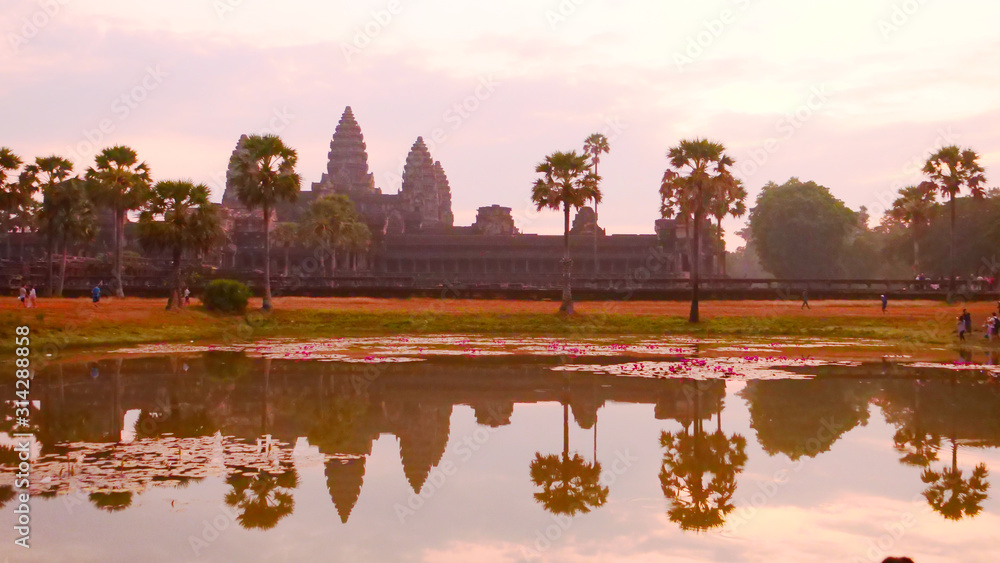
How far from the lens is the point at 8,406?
19.8m

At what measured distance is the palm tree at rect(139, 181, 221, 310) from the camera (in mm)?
45750

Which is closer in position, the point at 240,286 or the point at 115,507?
the point at 115,507

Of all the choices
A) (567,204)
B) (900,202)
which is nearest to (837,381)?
(567,204)

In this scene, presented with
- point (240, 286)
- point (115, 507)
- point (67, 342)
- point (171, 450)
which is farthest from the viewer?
point (240, 286)

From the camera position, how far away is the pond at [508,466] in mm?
10852

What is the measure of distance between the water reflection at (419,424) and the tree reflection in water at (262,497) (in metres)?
0.03

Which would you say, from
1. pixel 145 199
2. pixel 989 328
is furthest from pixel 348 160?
pixel 989 328

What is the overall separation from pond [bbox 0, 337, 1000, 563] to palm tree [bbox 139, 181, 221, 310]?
65.9 ft

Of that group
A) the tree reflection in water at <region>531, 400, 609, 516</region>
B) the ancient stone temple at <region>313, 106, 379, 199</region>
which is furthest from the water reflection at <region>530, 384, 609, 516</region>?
the ancient stone temple at <region>313, 106, 379, 199</region>

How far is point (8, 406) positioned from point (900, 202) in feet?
223

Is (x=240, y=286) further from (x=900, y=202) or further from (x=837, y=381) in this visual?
(x=900, y=202)

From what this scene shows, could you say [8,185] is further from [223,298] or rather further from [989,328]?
[989,328]

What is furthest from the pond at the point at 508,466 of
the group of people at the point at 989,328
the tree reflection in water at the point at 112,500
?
the group of people at the point at 989,328

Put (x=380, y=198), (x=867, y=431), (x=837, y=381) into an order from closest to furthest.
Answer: (x=867, y=431)
(x=837, y=381)
(x=380, y=198)
